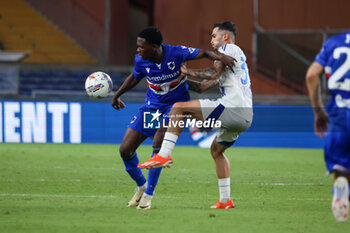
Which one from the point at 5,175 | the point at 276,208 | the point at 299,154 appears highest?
the point at 276,208

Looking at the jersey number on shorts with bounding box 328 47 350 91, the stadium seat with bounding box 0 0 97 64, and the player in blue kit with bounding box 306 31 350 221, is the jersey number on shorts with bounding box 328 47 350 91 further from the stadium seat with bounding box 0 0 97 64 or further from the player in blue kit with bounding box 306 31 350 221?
the stadium seat with bounding box 0 0 97 64

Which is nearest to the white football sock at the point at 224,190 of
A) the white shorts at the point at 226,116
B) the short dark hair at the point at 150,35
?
the white shorts at the point at 226,116

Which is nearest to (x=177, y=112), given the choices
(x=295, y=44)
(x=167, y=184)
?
(x=167, y=184)

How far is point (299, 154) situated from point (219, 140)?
27.7 ft

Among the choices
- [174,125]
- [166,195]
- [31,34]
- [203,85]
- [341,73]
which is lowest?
[31,34]

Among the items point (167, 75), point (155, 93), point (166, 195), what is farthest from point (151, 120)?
point (166, 195)

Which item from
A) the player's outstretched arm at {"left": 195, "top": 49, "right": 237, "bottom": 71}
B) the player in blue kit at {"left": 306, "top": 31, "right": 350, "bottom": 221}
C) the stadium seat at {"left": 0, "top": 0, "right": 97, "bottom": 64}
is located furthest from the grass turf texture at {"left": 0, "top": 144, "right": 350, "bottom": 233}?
the stadium seat at {"left": 0, "top": 0, "right": 97, "bottom": 64}

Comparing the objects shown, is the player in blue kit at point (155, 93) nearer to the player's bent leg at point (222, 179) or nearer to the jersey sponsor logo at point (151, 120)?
the jersey sponsor logo at point (151, 120)

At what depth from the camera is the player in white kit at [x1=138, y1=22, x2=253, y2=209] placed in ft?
22.2

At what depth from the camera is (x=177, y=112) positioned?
264 inches

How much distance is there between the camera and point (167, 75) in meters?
7.43

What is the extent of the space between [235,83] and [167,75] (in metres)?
0.83

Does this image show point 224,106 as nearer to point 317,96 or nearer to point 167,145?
point 167,145

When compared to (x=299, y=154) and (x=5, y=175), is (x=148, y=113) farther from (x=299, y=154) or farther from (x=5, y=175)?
(x=299, y=154)
